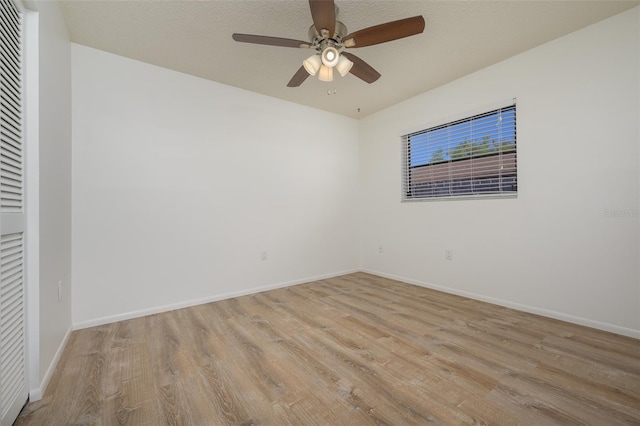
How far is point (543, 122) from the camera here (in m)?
2.54

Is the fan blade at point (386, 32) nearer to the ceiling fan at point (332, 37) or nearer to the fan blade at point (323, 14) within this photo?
the ceiling fan at point (332, 37)

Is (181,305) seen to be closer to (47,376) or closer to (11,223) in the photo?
(47,376)

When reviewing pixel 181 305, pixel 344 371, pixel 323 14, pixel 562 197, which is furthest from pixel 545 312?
pixel 181 305

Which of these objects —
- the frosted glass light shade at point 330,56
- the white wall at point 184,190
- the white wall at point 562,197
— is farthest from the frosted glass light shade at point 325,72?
the white wall at point 562,197

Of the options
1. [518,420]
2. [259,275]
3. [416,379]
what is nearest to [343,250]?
[259,275]

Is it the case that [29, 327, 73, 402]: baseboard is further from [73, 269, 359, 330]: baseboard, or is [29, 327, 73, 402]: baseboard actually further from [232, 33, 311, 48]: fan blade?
[232, 33, 311, 48]: fan blade

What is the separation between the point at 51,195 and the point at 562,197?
160 inches

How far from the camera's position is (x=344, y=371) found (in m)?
1.67

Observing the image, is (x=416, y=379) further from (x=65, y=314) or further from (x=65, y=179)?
(x=65, y=179)

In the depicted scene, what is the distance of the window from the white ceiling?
63cm

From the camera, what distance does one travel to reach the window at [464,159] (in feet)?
9.30

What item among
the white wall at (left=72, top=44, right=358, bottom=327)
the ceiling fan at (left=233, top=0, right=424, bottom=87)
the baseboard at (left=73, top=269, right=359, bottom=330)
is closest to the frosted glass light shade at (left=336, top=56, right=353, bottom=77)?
the ceiling fan at (left=233, top=0, right=424, bottom=87)

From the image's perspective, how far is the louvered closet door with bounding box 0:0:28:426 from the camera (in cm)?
120

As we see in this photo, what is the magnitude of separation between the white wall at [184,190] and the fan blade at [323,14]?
186 cm
